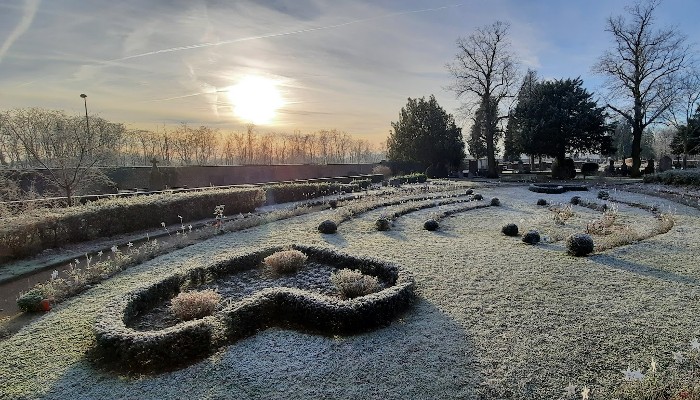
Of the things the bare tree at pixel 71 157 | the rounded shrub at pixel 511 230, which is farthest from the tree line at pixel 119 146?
the rounded shrub at pixel 511 230

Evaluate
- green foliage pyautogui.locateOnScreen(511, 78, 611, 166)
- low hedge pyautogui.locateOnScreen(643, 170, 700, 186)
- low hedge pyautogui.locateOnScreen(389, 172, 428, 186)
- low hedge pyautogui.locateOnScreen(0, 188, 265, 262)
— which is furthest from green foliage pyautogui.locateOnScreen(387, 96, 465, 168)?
low hedge pyautogui.locateOnScreen(0, 188, 265, 262)

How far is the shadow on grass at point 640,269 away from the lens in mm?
7027

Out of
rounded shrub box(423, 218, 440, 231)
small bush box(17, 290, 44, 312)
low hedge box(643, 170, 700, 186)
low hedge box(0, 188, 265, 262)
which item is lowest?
small bush box(17, 290, 44, 312)

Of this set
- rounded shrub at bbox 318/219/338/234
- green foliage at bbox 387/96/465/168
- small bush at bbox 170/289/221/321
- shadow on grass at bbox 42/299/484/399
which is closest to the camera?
shadow on grass at bbox 42/299/484/399

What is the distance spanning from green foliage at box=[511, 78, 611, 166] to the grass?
87.6ft

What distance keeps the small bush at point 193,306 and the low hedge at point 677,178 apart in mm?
27111

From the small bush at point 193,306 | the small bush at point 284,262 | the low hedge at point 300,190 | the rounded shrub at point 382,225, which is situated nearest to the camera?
the small bush at point 193,306

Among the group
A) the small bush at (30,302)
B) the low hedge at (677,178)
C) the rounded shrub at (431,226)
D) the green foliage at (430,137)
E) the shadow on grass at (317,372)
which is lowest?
the shadow on grass at (317,372)

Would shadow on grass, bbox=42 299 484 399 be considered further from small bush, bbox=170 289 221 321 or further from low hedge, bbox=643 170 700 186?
low hedge, bbox=643 170 700 186

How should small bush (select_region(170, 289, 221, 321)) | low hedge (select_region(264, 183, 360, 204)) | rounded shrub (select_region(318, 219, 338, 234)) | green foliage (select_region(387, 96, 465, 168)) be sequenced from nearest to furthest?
small bush (select_region(170, 289, 221, 321)) < rounded shrub (select_region(318, 219, 338, 234)) < low hedge (select_region(264, 183, 360, 204)) < green foliage (select_region(387, 96, 465, 168))

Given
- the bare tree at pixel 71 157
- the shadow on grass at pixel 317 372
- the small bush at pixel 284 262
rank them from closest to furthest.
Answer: the shadow on grass at pixel 317 372
the small bush at pixel 284 262
the bare tree at pixel 71 157

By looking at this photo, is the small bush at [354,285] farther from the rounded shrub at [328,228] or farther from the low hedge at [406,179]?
the low hedge at [406,179]

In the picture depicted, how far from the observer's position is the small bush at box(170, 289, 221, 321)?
566cm

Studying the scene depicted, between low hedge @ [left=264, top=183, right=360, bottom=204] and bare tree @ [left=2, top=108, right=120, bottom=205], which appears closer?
bare tree @ [left=2, top=108, right=120, bottom=205]
